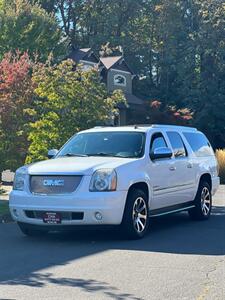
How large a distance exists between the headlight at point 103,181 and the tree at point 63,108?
555cm

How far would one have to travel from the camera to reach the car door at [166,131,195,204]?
1166 cm

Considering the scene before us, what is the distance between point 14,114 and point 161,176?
6.63 m

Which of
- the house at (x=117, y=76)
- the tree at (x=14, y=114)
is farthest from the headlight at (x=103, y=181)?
the house at (x=117, y=76)

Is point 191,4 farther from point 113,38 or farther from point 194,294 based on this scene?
point 194,294

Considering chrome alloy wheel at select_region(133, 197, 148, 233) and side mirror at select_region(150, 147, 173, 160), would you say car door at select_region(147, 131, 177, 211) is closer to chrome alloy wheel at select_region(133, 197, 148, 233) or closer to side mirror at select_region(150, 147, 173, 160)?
side mirror at select_region(150, 147, 173, 160)

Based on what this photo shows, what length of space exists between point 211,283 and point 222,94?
3637cm

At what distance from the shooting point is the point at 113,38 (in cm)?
5031

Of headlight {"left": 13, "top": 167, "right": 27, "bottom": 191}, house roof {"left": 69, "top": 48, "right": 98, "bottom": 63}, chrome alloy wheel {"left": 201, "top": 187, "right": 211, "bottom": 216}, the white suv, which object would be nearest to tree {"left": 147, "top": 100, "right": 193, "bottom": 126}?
house roof {"left": 69, "top": 48, "right": 98, "bottom": 63}

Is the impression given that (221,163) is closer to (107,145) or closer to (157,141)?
(157,141)

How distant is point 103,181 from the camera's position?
9.68 meters

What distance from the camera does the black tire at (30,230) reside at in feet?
33.5

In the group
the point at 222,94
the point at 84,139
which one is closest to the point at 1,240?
the point at 84,139

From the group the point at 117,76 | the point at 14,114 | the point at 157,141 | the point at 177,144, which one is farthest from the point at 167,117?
the point at 157,141

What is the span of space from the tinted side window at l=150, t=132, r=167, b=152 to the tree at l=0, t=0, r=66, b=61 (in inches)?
848
